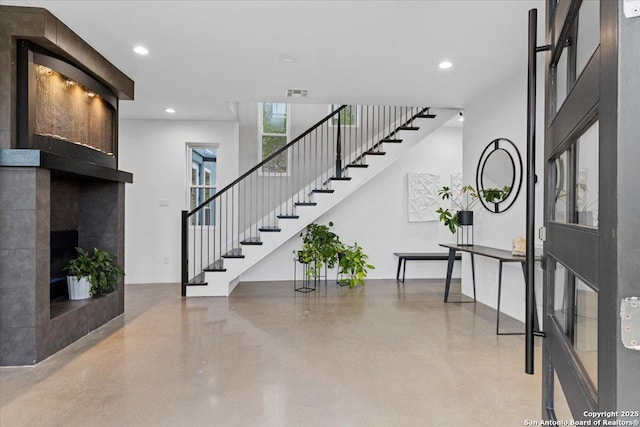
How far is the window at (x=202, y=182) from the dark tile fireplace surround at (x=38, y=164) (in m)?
2.38

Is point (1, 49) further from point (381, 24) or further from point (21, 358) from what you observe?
point (381, 24)

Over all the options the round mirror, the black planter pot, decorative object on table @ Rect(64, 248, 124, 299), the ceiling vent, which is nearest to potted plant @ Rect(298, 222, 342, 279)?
the black planter pot

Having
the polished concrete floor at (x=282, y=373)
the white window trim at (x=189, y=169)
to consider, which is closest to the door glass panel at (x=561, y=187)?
the polished concrete floor at (x=282, y=373)

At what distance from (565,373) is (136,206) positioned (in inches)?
242

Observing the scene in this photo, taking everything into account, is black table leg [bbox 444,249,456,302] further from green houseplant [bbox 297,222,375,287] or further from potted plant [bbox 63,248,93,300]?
potted plant [bbox 63,248,93,300]

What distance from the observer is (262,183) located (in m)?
6.25

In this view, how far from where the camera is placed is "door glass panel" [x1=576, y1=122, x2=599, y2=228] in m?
0.78

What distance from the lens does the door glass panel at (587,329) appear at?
2.58ft

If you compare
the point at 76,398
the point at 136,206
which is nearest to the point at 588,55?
the point at 76,398

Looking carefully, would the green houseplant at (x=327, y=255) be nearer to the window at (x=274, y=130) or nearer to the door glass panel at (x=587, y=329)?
the window at (x=274, y=130)

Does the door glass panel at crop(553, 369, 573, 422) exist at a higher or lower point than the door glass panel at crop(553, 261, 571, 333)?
lower

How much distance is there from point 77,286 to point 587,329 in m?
4.09

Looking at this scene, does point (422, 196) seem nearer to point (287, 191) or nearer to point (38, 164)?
point (287, 191)

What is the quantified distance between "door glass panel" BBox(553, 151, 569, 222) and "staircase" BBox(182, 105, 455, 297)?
4.32 m
